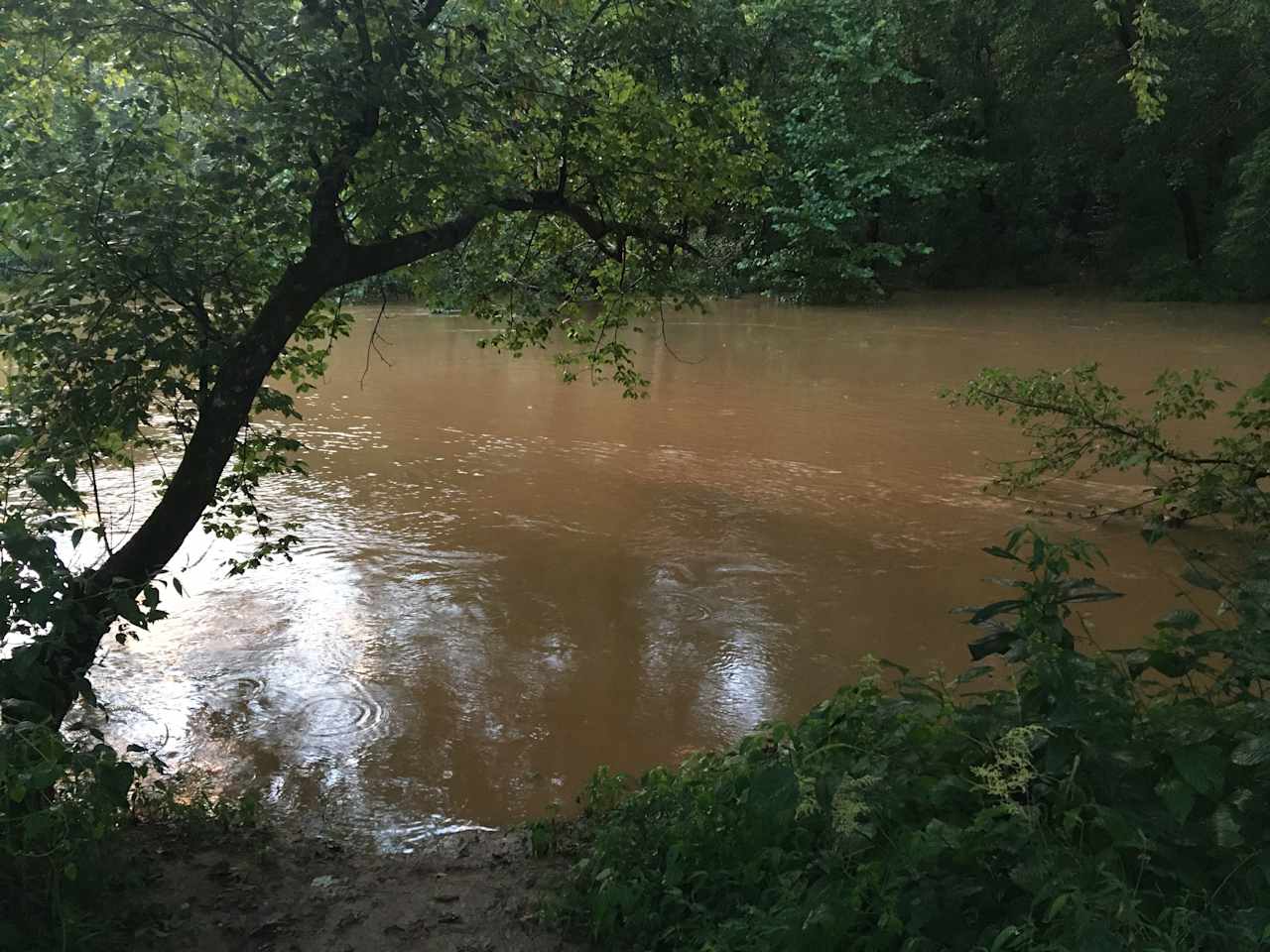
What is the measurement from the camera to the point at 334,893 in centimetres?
360

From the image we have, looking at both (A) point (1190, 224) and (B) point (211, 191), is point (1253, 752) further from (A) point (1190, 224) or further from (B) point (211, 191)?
(A) point (1190, 224)

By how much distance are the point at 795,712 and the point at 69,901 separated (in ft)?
11.2

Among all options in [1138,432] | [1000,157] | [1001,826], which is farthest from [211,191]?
[1000,157]

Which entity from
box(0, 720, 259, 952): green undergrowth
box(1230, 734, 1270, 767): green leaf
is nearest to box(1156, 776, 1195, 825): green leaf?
box(1230, 734, 1270, 767): green leaf

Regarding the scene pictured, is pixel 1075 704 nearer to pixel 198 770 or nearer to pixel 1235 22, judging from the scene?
pixel 198 770

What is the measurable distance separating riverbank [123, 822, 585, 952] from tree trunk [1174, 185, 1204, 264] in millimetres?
26344

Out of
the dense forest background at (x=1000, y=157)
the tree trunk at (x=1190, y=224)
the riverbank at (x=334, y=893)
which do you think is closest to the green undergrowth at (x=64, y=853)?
the riverbank at (x=334, y=893)

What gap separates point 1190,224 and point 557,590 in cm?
2403

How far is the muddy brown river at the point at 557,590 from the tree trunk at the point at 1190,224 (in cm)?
1546

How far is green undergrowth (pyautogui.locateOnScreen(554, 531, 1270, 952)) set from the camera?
2.40m

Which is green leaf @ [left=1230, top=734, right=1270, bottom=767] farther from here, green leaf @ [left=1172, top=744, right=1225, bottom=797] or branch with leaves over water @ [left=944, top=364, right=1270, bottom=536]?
branch with leaves over water @ [left=944, top=364, right=1270, bottom=536]

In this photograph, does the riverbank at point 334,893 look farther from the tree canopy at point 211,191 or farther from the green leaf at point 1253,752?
the green leaf at point 1253,752

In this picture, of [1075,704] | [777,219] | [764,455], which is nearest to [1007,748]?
[1075,704]

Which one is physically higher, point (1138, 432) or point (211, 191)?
point (211, 191)
